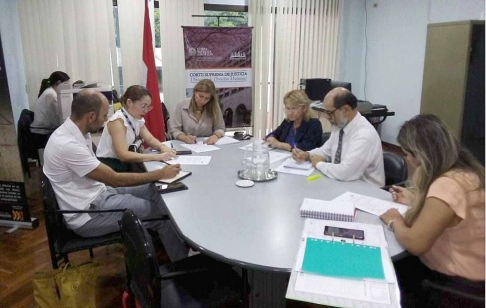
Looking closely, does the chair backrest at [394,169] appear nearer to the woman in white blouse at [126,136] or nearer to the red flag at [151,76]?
the woman in white blouse at [126,136]

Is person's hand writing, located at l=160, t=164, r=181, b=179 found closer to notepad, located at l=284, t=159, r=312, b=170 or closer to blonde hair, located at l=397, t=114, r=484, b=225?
notepad, located at l=284, t=159, r=312, b=170

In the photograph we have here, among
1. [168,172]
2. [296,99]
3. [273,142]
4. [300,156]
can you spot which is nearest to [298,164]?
[300,156]

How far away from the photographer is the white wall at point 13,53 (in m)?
4.53

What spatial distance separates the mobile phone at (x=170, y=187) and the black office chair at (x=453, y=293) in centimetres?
126

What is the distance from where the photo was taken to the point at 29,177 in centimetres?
466

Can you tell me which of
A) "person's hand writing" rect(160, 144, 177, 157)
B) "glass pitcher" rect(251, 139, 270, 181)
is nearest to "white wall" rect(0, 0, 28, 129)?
"person's hand writing" rect(160, 144, 177, 157)

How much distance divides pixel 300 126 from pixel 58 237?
1.90 meters

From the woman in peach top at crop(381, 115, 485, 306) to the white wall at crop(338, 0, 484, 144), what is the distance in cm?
381

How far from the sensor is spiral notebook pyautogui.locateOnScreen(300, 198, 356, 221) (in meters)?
1.69

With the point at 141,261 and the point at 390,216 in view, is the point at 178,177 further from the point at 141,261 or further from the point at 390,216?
the point at 390,216

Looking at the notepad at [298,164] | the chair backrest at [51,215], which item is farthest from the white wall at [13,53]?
the notepad at [298,164]

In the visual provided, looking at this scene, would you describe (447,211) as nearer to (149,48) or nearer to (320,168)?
(320,168)

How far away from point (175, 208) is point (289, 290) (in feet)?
2.68

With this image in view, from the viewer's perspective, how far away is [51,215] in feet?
6.58
